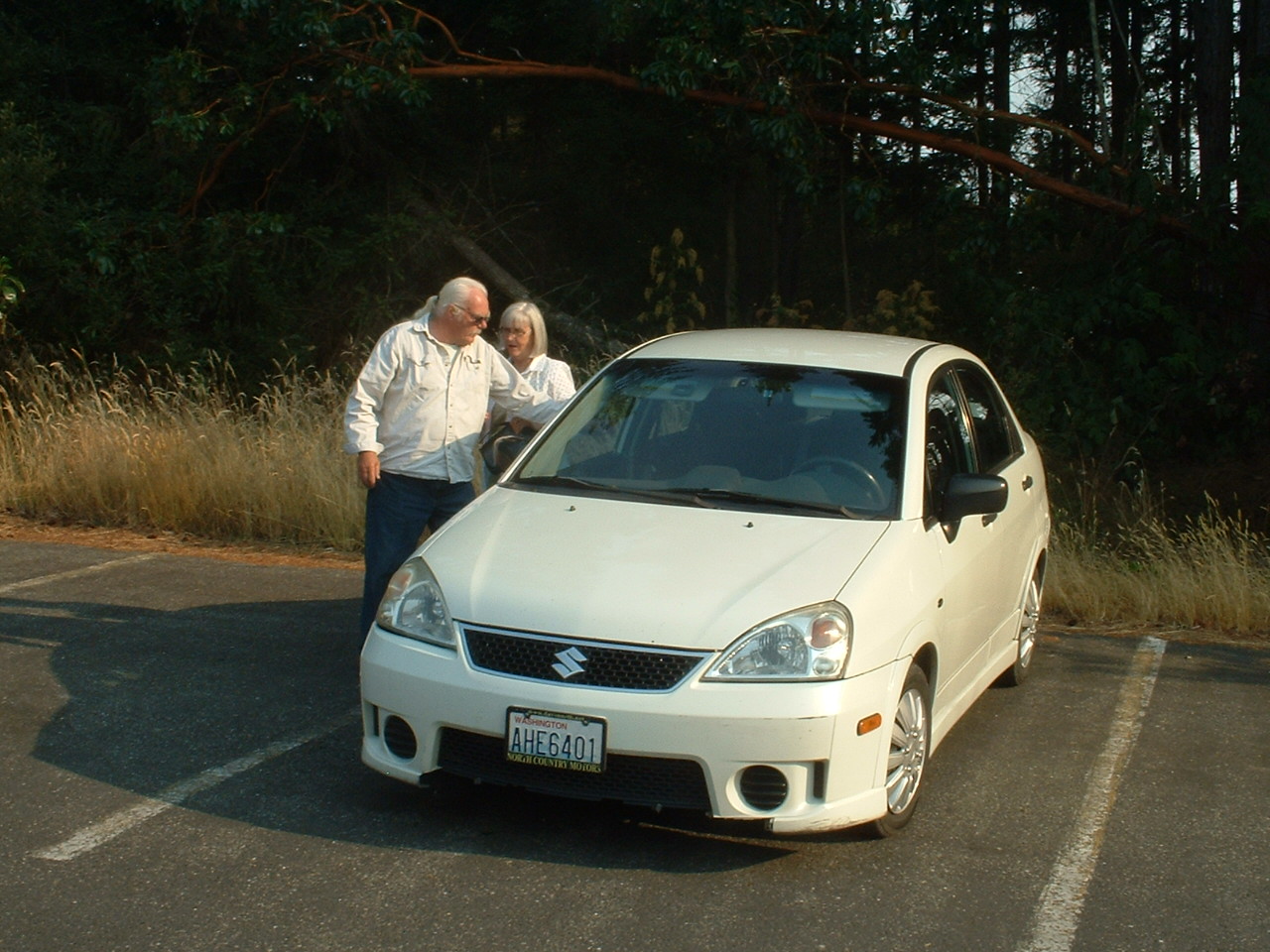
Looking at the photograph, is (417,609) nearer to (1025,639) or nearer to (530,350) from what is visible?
(530,350)

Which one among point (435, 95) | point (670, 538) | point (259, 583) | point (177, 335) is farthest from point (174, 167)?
point (670, 538)

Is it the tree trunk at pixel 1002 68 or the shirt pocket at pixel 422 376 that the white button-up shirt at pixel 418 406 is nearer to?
the shirt pocket at pixel 422 376

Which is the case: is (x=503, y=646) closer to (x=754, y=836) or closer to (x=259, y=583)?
(x=754, y=836)

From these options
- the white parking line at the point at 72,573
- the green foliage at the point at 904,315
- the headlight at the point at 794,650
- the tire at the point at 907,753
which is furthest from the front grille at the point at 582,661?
the green foliage at the point at 904,315

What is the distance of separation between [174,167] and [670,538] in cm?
1397

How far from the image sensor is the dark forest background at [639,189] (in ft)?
44.6

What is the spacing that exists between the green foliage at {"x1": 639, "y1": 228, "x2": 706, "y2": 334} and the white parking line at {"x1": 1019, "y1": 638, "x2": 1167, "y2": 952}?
9.44m

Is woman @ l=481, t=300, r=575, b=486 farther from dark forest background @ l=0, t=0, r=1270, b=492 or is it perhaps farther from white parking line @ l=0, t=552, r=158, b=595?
dark forest background @ l=0, t=0, r=1270, b=492

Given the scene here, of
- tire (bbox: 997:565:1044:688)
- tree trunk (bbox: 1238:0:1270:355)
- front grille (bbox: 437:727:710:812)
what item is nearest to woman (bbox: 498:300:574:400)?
tire (bbox: 997:565:1044:688)

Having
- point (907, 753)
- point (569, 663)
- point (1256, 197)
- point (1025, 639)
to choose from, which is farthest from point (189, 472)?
point (1256, 197)

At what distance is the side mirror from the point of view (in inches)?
210

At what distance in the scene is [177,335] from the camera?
16.4 m

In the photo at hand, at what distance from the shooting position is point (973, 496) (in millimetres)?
5328

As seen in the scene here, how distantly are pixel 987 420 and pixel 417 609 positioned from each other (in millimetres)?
2989
